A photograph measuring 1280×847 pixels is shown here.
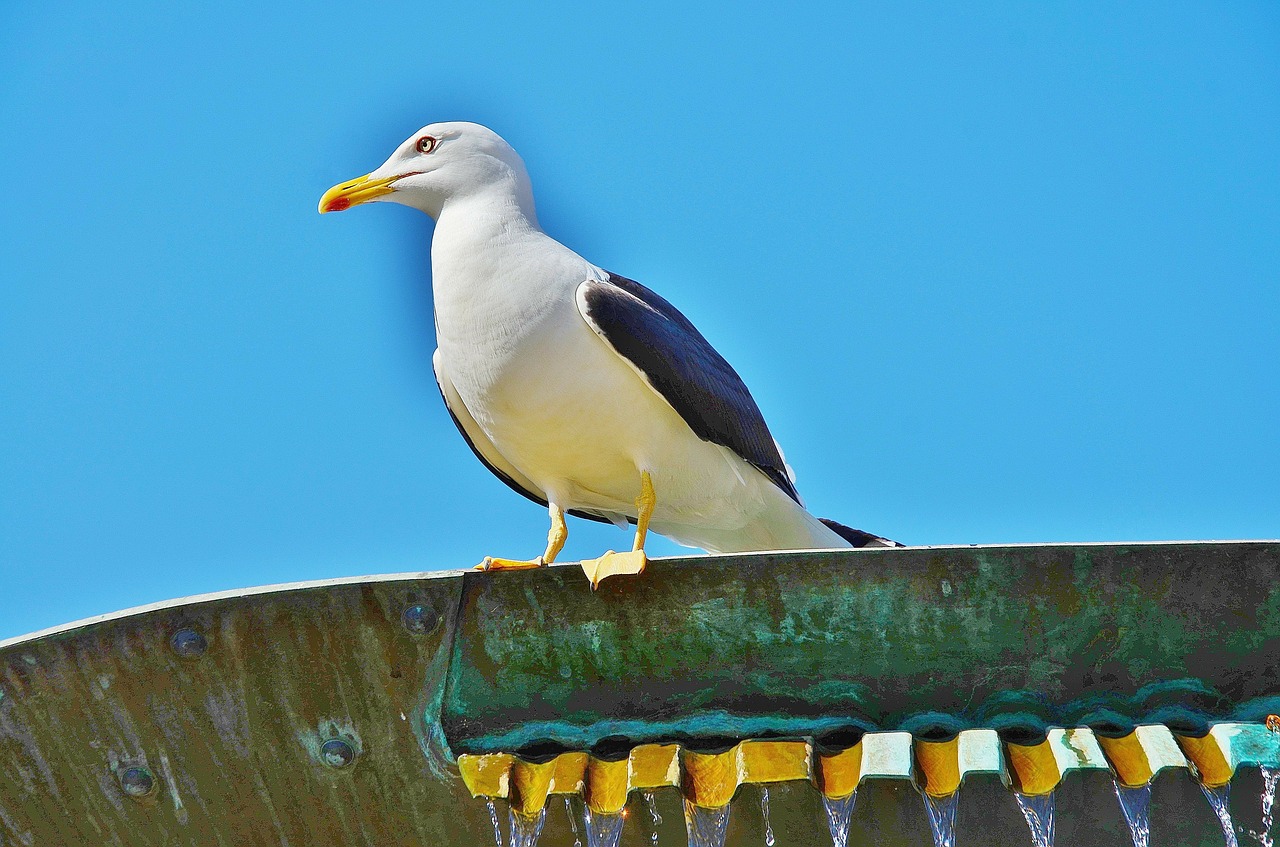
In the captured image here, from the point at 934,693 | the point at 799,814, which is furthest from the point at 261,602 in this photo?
the point at 934,693

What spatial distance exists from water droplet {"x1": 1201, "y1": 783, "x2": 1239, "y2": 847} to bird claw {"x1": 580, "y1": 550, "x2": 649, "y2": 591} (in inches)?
63.1

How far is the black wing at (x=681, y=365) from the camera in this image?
605 cm

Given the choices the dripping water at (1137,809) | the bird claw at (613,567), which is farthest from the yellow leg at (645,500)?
the dripping water at (1137,809)

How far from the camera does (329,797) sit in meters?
4.21

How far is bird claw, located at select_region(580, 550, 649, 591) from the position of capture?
4164 millimetres

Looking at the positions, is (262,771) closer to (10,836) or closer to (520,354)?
(10,836)

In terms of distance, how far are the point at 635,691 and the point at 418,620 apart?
651 mm

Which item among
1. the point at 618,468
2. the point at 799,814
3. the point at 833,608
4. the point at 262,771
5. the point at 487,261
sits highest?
the point at 487,261

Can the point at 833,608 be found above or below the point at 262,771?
above

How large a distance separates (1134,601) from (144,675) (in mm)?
2725

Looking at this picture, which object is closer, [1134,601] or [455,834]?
[1134,601]

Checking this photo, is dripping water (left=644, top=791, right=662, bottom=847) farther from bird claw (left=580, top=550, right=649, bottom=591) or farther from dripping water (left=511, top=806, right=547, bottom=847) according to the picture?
bird claw (left=580, top=550, right=649, bottom=591)

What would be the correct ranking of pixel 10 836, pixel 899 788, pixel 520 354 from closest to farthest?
1. pixel 899 788
2. pixel 10 836
3. pixel 520 354

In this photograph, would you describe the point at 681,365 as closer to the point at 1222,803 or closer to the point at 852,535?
the point at 852,535
